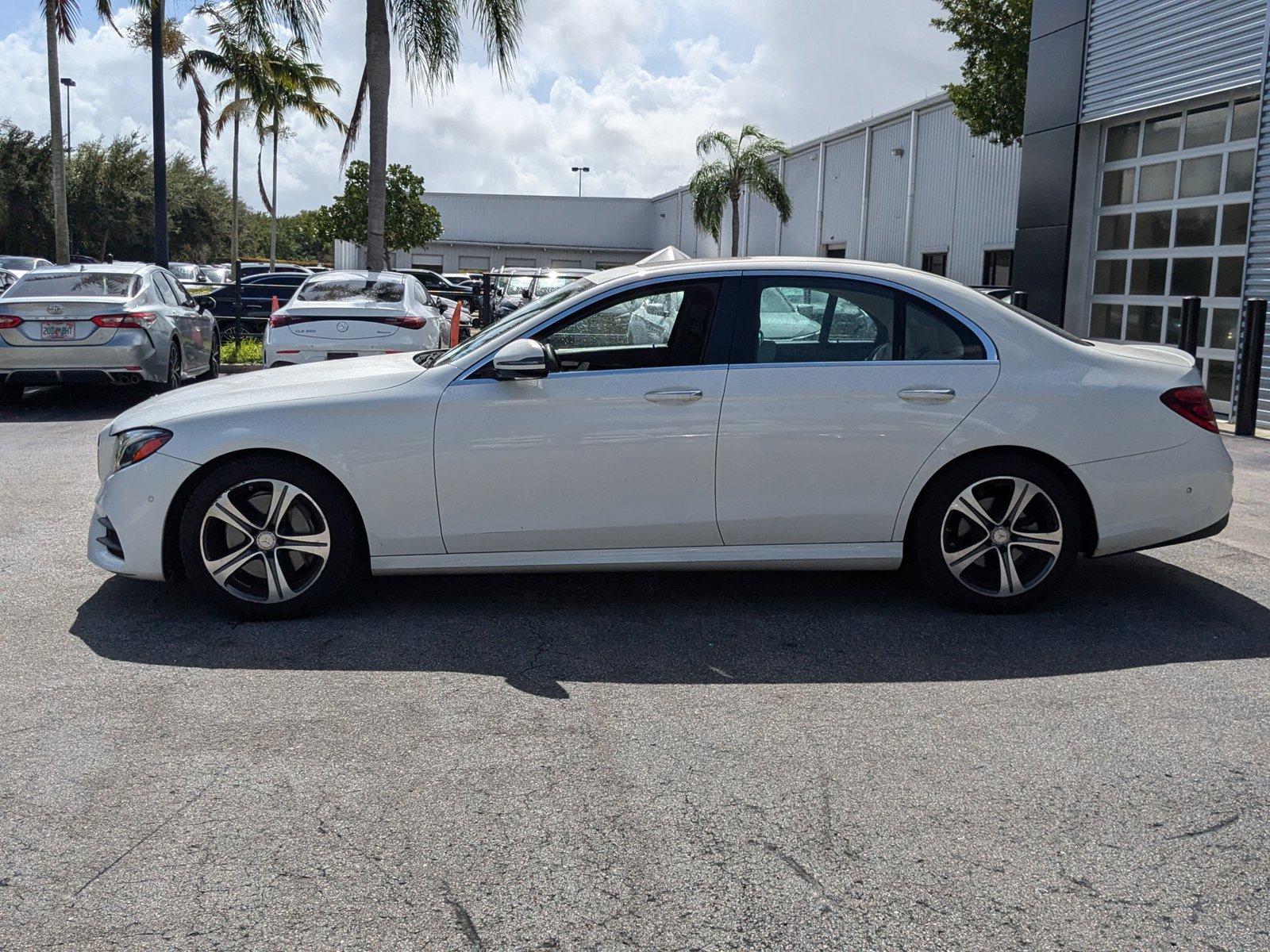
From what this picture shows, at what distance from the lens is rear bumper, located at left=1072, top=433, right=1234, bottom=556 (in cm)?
520

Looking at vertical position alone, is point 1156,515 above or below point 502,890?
above

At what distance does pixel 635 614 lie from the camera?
209 inches

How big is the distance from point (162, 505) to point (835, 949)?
3.51m

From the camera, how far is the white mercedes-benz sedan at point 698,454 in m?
5.04

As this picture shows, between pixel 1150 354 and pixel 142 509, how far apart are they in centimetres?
456

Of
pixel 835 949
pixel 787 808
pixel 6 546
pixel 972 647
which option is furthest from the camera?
pixel 6 546

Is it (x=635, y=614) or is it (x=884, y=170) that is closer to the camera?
(x=635, y=614)

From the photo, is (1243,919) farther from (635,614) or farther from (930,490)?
(635,614)

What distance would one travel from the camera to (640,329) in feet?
17.4

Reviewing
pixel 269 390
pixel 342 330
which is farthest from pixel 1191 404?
pixel 342 330

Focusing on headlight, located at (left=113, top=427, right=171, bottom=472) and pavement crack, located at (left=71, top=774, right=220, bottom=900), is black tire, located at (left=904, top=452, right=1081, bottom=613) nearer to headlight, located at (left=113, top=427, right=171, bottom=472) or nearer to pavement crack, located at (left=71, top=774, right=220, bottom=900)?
pavement crack, located at (left=71, top=774, right=220, bottom=900)

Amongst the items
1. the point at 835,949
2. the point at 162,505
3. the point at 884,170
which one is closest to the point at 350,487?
the point at 162,505

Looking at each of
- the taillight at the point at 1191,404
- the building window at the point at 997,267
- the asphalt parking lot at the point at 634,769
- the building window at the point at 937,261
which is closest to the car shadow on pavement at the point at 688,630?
the asphalt parking lot at the point at 634,769

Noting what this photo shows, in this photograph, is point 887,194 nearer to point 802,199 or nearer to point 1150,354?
point 802,199
